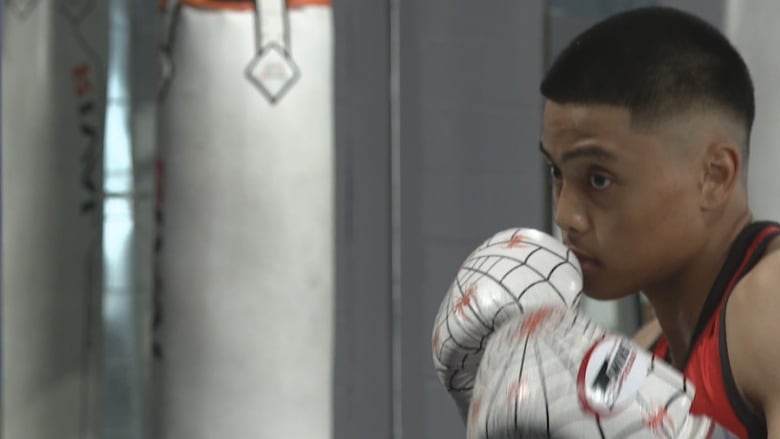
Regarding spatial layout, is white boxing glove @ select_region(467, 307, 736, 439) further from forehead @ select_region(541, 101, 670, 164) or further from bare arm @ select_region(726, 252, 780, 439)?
forehead @ select_region(541, 101, 670, 164)

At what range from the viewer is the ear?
94cm

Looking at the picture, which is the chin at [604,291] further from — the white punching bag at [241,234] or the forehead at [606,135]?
the white punching bag at [241,234]

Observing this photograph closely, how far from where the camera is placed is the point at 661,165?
0.94 meters

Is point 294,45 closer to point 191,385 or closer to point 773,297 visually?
point 191,385

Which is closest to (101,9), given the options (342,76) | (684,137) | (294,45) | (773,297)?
(342,76)

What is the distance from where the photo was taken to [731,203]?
0.96 meters

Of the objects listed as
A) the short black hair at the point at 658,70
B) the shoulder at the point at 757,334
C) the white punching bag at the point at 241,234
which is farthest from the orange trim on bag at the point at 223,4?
the shoulder at the point at 757,334

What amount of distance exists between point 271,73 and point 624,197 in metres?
0.43

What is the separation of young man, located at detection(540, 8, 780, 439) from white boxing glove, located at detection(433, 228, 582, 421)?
5cm

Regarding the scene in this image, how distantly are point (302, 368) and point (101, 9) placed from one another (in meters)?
0.69

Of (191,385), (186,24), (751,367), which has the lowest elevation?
(191,385)

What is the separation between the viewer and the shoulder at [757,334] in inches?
31.1

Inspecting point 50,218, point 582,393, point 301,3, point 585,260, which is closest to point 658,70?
point 585,260

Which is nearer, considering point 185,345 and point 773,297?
point 773,297
